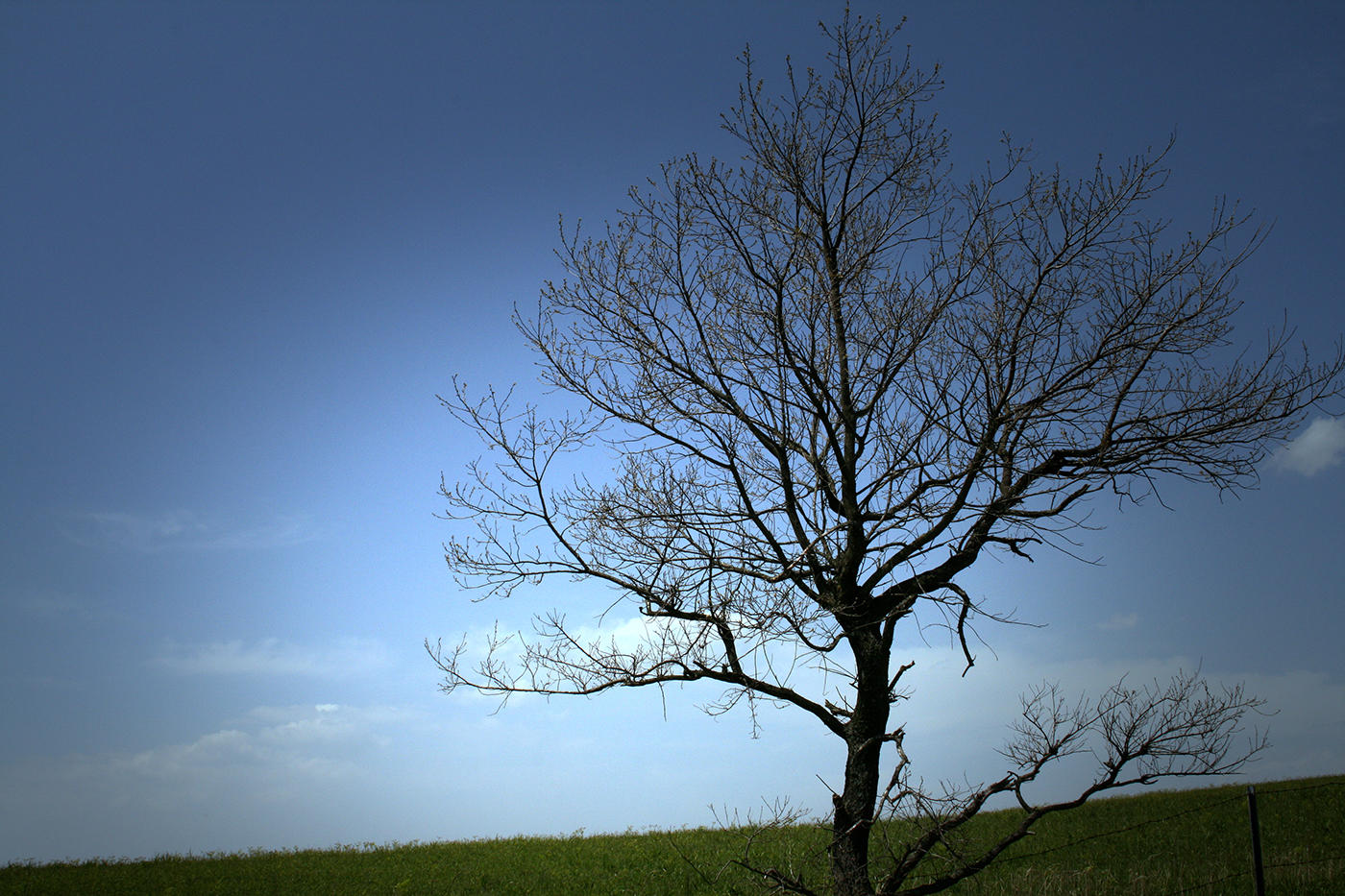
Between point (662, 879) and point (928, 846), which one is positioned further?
point (662, 879)

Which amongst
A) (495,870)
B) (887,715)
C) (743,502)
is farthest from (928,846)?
(495,870)

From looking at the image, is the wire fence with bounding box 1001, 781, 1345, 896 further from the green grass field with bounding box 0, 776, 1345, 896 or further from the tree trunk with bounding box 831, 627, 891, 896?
the tree trunk with bounding box 831, 627, 891, 896

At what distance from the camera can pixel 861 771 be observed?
6.45m

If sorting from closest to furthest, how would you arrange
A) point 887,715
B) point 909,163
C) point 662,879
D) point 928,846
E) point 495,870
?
point 928,846 < point 887,715 < point 909,163 < point 662,879 < point 495,870

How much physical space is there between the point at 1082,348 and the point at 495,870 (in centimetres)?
1075

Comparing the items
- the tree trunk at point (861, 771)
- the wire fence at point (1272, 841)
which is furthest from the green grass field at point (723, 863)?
the tree trunk at point (861, 771)

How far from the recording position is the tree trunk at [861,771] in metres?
6.24

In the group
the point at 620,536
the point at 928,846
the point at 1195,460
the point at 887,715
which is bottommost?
the point at 928,846

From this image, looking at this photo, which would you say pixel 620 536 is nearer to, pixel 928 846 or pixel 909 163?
Answer: pixel 928 846

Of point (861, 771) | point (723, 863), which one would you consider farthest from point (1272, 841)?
point (861, 771)

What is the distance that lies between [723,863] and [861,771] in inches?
231

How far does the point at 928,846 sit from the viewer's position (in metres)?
6.22

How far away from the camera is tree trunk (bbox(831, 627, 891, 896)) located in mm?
6238

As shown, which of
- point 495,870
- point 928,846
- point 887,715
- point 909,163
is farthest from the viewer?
point 495,870
